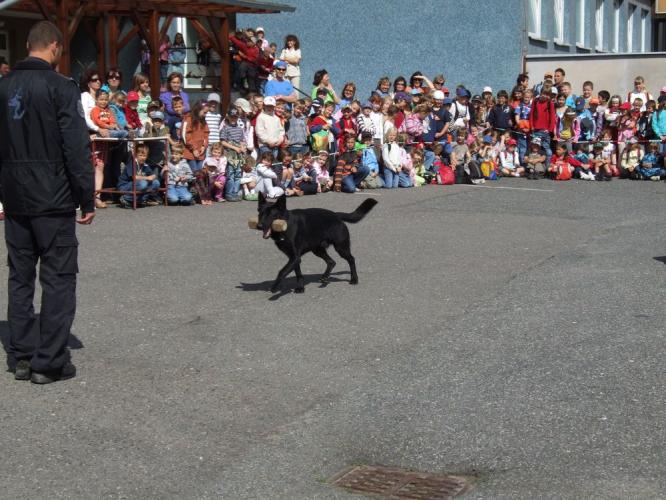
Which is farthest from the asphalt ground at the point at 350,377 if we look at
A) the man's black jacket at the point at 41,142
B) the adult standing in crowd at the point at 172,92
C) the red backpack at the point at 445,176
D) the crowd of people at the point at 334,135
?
the red backpack at the point at 445,176

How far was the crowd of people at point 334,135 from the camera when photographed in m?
16.9

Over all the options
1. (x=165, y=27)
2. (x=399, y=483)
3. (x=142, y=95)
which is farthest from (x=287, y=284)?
(x=165, y=27)

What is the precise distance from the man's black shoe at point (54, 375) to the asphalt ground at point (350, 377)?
72 mm

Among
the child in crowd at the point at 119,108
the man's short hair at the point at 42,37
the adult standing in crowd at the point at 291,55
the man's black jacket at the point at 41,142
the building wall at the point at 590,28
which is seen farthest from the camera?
the building wall at the point at 590,28

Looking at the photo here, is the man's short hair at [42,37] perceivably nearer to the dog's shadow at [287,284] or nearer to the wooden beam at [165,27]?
the dog's shadow at [287,284]

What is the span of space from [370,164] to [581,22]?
2134 cm

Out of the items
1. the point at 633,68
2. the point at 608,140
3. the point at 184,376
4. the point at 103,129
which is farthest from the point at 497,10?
the point at 184,376

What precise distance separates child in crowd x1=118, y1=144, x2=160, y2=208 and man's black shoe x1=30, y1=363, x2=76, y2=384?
31.5 ft

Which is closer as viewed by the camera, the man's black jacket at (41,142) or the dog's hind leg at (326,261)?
the man's black jacket at (41,142)

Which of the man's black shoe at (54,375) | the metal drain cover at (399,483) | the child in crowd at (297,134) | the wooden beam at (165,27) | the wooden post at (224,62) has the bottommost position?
the metal drain cover at (399,483)

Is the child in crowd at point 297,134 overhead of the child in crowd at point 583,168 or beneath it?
overhead

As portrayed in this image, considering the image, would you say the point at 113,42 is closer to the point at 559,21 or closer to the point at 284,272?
the point at 284,272

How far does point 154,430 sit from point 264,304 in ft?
11.5

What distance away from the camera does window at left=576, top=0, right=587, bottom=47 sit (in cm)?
3890
